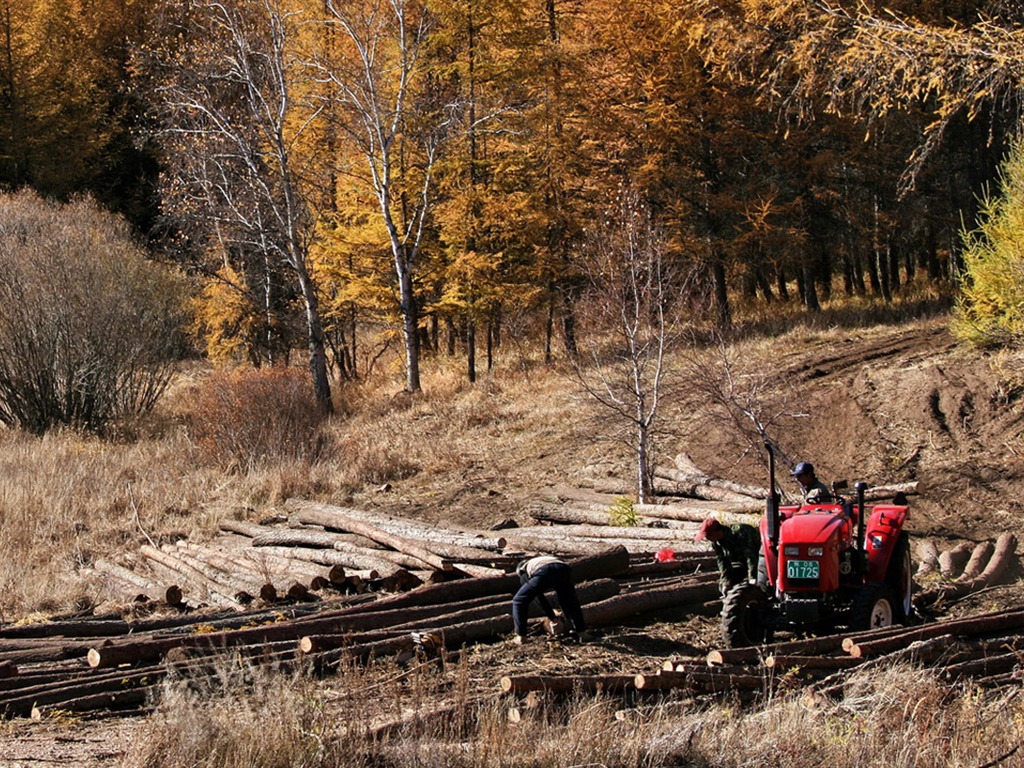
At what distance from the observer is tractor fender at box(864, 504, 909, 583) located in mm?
9430

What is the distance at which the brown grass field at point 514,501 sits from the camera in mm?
6422

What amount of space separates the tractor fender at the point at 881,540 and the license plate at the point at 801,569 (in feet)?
2.20

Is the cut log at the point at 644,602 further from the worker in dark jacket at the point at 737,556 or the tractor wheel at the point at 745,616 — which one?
the tractor wheel at the point at 745,616

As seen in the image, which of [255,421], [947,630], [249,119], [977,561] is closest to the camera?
[947,630]

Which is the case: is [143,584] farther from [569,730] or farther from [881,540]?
[569,730]

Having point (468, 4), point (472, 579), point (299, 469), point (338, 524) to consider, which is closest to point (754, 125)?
point (468, 4)

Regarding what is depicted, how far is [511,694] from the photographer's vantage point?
23.6 ft

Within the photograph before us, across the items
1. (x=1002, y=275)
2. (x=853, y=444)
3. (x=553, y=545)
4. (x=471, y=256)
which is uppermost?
(x=471, y=256)

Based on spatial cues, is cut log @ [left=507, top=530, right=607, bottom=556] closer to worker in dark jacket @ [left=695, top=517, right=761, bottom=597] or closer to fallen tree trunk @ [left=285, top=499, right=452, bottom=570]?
fallen tree trunk @ [left=285, top=499, right=452, bottom=570]

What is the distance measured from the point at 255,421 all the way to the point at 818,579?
1706cm

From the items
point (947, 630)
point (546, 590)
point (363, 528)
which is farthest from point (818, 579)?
point (363, 528)

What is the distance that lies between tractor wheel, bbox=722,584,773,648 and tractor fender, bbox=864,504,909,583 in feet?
3.28

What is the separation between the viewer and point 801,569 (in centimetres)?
904

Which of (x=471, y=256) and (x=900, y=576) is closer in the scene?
(x=900, y=576)
